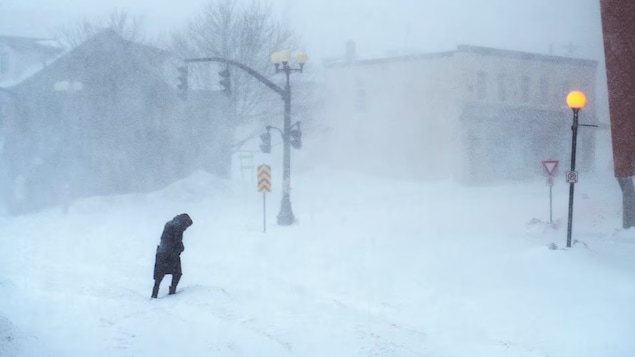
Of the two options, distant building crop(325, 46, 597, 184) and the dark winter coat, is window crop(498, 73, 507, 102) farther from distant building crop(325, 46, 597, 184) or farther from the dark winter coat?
the dark winter coat

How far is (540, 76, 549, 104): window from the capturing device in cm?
3306

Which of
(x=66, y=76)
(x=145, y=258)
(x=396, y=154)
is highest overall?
(x=66, y=76)

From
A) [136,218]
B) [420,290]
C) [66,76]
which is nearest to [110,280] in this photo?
[420,290]

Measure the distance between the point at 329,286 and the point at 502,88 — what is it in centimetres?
2337

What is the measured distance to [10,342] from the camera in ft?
22.6

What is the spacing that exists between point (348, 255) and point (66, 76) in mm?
18753

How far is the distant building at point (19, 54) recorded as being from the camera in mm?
32250

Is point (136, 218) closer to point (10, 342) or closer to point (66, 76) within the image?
point (66, 76)

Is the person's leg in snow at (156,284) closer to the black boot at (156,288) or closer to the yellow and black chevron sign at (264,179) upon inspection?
the black boot at (156,288)

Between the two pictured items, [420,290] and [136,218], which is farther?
[136,218]

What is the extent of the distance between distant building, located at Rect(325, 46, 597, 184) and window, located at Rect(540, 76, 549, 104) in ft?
0.18

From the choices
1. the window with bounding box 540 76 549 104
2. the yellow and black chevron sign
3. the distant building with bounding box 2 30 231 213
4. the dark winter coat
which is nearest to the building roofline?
the window with bounding box 540 76 549 104

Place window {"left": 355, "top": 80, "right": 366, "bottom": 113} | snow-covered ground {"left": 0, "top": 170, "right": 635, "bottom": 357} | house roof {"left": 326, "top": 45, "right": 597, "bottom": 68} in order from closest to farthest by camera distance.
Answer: snow-covered ground {"left": 0, "top": 170, "right": 635, "bottom": 357} → house roof {"left": 326, "top": 45, "right": 597, "bottom": 68} → window {"left": 355, "top": 80, "right": 366, "bottom": 113}

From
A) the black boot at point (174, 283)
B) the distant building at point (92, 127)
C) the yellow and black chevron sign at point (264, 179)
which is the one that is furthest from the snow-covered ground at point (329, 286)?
the distant building at point (92, 127)
